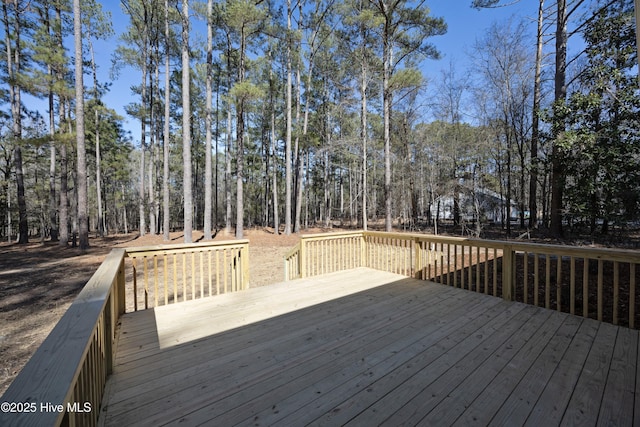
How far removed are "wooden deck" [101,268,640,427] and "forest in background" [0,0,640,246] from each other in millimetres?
4580

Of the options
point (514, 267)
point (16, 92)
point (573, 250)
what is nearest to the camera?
point (573, 250)

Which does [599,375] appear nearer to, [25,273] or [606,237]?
[606,237]

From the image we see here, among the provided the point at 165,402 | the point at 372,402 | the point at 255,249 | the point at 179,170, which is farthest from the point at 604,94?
the point at 179,170

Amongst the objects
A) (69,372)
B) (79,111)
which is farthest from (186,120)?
(69,372)

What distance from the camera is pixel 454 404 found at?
5.31 ft

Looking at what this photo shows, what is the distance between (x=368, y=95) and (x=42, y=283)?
1154 cm

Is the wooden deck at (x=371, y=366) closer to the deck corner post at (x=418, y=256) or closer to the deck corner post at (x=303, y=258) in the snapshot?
the deck corner post at (x=418, y=256)

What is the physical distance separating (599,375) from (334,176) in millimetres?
22906

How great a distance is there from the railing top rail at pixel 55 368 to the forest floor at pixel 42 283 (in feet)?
8.08

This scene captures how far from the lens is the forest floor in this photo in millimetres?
3217

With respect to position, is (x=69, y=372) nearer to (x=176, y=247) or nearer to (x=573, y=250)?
(x=176, y=247)

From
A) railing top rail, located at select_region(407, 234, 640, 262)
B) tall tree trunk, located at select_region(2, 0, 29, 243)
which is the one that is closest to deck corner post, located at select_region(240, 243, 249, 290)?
railing top rail, located at select_region(407, 234, 640, 262)

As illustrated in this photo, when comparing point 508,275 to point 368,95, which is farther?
point 368,95

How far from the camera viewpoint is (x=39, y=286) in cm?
544
